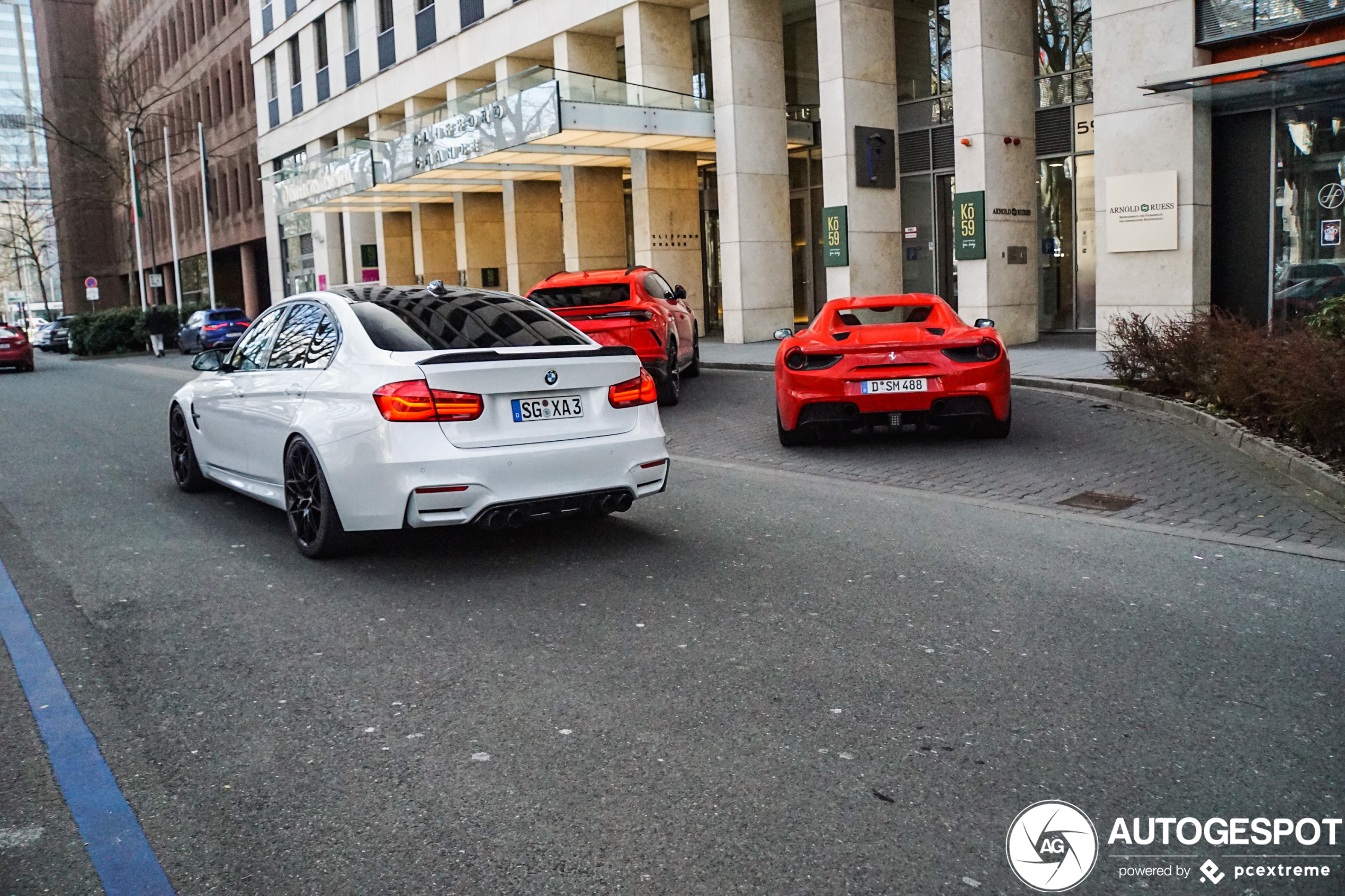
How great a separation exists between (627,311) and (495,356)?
842 centimetres

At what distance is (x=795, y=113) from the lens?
29000mm

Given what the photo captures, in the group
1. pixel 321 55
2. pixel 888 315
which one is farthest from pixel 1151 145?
pixel 321 55

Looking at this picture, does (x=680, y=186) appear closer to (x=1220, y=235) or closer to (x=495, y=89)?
(x=495, y=89)

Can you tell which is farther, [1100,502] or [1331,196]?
[1331,196]

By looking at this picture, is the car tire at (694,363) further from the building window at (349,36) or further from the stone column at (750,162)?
the building window at (349,36)

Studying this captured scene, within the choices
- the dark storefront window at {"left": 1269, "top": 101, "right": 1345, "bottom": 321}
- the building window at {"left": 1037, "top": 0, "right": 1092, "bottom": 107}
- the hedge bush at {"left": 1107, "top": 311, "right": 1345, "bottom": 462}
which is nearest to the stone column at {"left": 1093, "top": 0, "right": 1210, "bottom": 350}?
the dark storefront window at {"left": 1269, "top": 101, "right": 1345, "bottom": 321}

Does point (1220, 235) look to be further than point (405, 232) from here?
No

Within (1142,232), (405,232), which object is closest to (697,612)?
(1142,232)

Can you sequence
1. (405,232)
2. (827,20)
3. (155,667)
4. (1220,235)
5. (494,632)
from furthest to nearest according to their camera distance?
1. (405,232)
2. (827,20)
3. (1220,235)
4. (494,632)
5. (155,667)

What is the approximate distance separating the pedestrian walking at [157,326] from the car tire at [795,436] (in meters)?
33.5

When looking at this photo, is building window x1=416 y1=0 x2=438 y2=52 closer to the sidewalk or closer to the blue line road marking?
the sidewalk

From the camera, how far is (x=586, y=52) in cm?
3025

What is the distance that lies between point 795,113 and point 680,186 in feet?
10.8

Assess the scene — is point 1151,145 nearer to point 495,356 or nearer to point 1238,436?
point 1238,436
